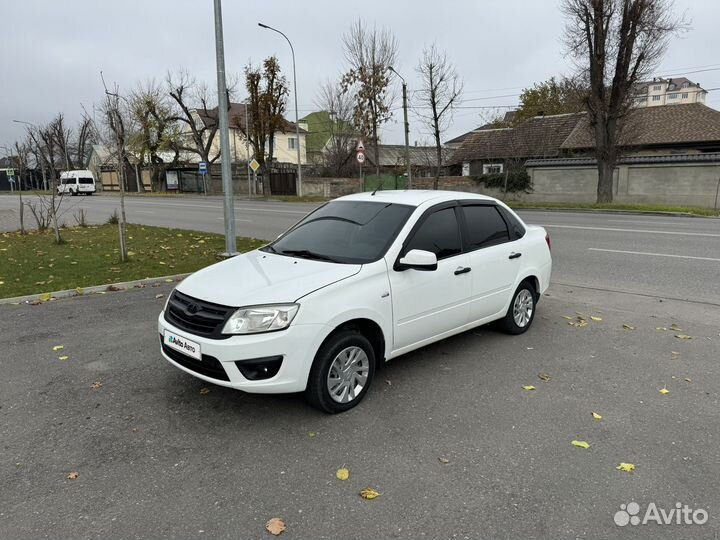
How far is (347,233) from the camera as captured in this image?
4598 mm

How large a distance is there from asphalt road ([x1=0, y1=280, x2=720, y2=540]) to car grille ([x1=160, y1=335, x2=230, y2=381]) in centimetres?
37

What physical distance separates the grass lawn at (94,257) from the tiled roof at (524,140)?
3015 centimetres

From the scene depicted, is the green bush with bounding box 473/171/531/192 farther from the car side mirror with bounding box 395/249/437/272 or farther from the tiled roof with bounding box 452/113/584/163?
the car side mirror with bounding box 395/249/437/272

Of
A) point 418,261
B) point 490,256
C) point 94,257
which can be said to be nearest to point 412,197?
point 490,256

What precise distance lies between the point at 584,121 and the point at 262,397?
128ft

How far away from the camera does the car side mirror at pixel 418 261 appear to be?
13.2 feet

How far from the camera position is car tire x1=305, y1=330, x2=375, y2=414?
3.65 meters

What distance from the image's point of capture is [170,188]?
54.8m

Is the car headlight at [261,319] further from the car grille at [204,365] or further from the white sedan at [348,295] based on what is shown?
the car grille at [204,365]

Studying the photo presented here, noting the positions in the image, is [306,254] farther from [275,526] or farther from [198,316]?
[275,526]

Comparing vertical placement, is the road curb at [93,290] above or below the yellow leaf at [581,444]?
above

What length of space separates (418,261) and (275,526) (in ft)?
6.99

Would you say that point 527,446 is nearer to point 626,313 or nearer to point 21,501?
point 21,501

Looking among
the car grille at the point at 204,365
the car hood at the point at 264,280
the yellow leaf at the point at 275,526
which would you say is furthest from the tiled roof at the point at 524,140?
the yellow leaf at the point at 275,526
